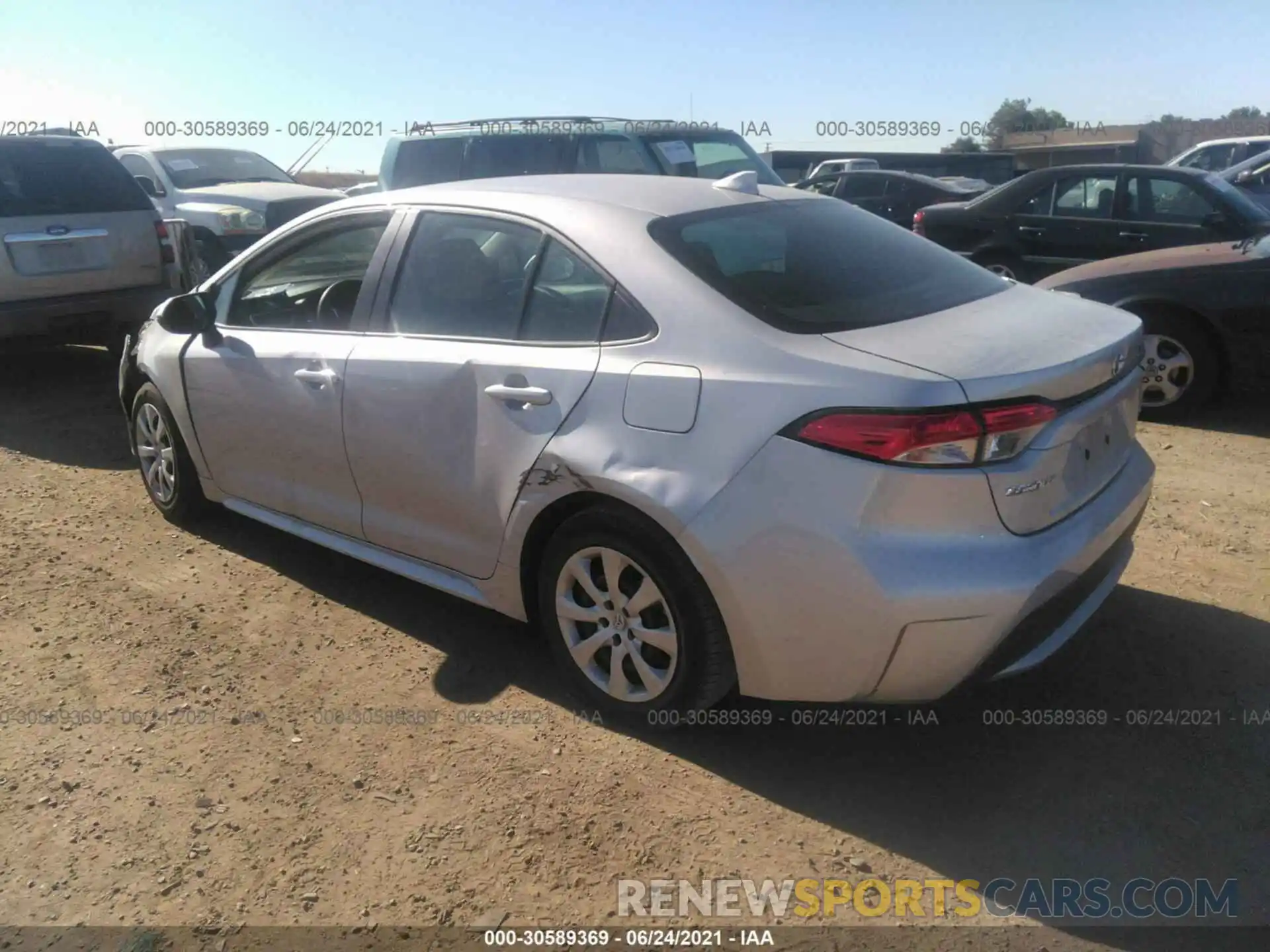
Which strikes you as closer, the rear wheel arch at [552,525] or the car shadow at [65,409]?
the rear wheel arch at [552,525]

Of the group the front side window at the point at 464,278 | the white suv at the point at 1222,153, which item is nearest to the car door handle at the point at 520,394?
the front side window at the point at 464,278

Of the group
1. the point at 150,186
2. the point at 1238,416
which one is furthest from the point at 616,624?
the point at 150,186

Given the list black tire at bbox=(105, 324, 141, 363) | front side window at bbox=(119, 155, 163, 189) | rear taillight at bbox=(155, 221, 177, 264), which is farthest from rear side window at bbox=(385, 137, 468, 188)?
front side window at bbox=(119, 155, 163, 189)

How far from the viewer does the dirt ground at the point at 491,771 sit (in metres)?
2.61

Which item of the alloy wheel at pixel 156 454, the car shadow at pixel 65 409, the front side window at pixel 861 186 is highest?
the front side window at pixel 861 186

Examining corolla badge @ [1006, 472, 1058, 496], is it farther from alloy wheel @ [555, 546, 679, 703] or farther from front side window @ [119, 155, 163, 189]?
front side window @ [119, 155, 163, 189]

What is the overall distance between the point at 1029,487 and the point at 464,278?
1.95 meters

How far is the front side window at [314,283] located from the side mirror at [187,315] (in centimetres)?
9

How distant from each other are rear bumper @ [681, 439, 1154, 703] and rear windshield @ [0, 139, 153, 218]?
21.8 feet

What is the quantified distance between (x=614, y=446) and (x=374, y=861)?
4.13 feet

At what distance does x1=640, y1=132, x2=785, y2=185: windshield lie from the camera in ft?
30.5

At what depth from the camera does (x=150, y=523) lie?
5082mm

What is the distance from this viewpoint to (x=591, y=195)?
340 cm

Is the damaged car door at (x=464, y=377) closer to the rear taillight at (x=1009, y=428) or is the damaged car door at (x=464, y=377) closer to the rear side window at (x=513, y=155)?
the rear taillight at (x=1009, y=428)
